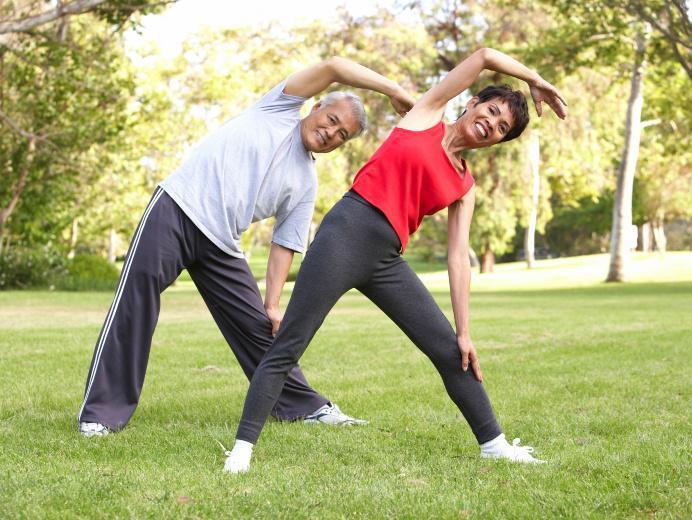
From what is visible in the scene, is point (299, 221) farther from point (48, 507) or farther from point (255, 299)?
point (48, 507)

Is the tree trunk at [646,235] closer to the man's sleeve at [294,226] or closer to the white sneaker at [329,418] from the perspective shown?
the white sneaker at [329,418]

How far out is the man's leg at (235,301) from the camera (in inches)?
218

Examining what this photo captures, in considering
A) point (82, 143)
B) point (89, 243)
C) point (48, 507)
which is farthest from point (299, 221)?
point (89, 243)

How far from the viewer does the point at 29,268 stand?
2697 cm

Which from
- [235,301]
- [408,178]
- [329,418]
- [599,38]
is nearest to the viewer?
[408,178]

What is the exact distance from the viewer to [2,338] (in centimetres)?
1155

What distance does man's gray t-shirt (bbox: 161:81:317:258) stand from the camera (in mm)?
5184

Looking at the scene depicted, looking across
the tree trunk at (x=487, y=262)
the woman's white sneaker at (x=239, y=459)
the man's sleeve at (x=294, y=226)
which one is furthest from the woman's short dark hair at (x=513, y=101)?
the tree trunk at (x=487, y=262)

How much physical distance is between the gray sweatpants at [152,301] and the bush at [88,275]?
22230mm

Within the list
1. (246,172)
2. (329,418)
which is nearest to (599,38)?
(329,418)

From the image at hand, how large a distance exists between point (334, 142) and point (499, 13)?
29355 millimetres

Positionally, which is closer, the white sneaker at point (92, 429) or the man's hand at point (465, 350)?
the man's hand at point (465, 350)

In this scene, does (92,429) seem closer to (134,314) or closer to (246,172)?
(134,314)

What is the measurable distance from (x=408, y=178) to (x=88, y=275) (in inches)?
985
